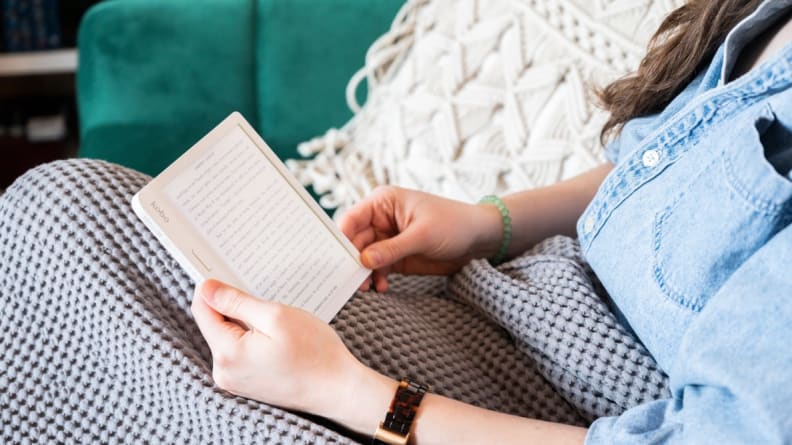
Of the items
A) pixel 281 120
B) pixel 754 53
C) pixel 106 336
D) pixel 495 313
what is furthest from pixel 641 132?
pixel 281 120

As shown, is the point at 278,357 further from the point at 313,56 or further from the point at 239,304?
the point at 313,56

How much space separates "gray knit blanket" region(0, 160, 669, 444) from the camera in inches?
23.7

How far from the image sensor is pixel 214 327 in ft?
1.94

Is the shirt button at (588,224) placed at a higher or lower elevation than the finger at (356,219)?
higher

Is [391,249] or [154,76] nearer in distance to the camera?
[391,249]

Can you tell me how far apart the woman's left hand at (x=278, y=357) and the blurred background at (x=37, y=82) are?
61.4 inches

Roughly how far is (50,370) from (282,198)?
237 millimetres

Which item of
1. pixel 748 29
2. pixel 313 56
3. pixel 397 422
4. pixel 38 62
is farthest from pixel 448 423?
pixel 38 62

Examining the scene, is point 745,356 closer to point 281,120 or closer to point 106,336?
point 106,336

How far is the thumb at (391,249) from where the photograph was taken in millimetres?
711

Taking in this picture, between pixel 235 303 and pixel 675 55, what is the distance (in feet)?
1.54

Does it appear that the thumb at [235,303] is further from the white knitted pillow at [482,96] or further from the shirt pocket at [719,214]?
the white knitted pillow at [482,96]

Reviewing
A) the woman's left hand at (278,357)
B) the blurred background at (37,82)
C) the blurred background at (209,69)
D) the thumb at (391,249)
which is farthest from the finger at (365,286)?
the blurred background at (37,82)

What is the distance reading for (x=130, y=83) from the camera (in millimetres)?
1282
